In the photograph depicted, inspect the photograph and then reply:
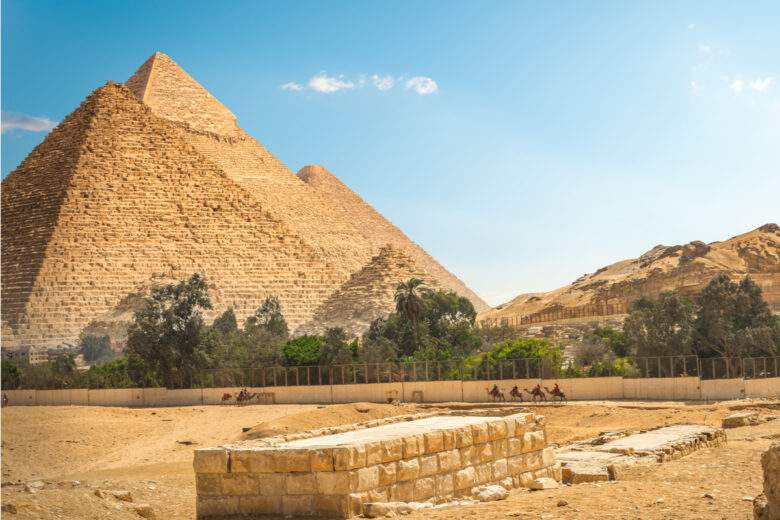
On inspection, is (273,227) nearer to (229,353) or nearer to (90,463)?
(229,353)

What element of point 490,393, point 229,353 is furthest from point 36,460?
point 229,353

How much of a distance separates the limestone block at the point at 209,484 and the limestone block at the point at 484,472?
2264 millimetres

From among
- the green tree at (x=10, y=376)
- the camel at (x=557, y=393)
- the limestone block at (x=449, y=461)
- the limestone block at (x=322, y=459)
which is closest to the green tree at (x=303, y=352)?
the green tree at (x=10, y=376)

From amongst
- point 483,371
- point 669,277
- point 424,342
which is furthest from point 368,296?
point 483,371

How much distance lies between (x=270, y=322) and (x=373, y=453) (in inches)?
2207

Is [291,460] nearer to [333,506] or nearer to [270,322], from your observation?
[333,506]

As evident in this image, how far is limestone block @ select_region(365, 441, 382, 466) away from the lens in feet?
30.6

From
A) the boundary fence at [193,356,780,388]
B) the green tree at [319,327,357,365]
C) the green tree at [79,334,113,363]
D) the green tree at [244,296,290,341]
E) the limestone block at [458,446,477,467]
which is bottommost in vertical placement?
the limestone block at [458,446,477,467]

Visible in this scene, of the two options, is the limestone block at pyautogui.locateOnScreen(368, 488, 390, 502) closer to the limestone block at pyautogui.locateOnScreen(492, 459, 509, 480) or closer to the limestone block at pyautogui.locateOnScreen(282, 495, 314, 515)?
the limestone block at pyautogui.locateOnScreen(282, 495, 314, 515)

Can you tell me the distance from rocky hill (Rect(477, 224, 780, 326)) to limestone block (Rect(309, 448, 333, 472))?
167ft

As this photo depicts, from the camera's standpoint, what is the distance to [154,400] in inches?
1550

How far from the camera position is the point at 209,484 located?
964 centimetres

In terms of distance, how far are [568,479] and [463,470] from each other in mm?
1763

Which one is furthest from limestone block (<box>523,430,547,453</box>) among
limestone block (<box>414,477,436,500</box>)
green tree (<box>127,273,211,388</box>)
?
green tree (<box>127,273,211,388</box>)
